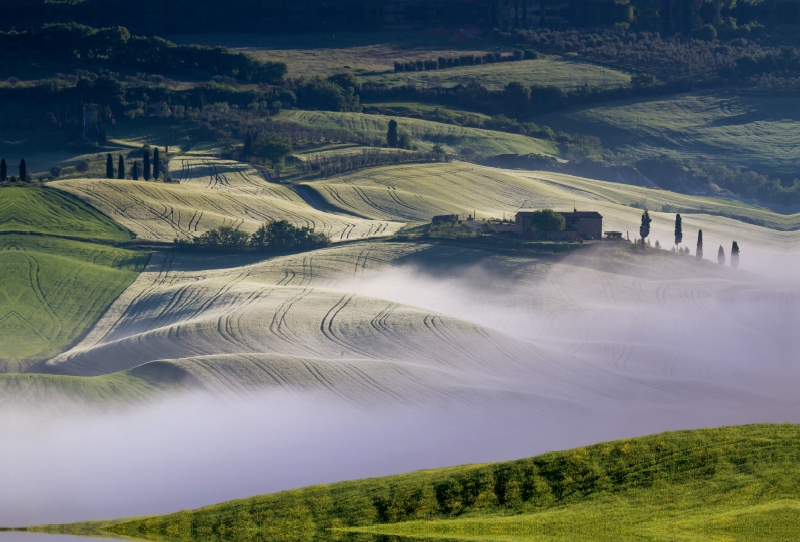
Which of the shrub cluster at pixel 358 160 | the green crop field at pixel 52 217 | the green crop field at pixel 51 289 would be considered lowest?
the green crop field at pixel 51 289

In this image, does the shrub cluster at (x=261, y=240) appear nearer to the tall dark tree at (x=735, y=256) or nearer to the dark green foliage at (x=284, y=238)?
the dark green foliage at (x=284, y=238)

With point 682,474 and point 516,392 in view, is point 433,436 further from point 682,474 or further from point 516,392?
point 682,474

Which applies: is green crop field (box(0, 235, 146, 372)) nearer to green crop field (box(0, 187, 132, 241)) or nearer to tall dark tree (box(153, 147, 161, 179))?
green crop field (box(0, 187, 132, 241))

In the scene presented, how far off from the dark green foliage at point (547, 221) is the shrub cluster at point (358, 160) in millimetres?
44490

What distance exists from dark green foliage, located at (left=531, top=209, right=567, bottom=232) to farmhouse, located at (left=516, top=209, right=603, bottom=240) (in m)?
0.47

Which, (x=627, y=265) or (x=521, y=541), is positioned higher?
(x=521, y=541)

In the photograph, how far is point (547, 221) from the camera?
400 feet

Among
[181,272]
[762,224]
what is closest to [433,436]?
[181,272]

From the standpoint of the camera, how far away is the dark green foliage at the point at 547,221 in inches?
4796

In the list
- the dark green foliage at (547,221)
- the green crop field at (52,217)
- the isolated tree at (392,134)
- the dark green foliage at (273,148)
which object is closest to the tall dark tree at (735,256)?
the dark green foliage at (547,221)

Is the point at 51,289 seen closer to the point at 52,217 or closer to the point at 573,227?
the point at 52,217

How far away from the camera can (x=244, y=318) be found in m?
95.3

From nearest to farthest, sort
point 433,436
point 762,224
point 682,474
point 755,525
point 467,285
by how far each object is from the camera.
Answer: point 755,525 → point 682,474 → point 433,436 → point 467,285 → point 762,224

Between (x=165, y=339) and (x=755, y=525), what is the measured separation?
56.1 m
